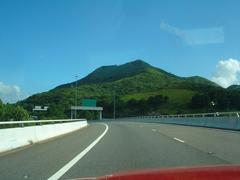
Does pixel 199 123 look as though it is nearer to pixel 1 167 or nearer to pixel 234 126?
pixel 234 126

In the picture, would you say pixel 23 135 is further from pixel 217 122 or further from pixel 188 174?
pixel 217 122

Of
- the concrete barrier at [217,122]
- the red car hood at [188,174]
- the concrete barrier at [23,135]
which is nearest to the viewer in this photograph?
the red car hood at [188,174]

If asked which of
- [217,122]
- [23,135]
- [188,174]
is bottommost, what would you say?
[188,174]

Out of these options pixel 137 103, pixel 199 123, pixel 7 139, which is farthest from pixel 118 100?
pixel 7 139

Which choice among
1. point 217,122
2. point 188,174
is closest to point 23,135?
point 188,174

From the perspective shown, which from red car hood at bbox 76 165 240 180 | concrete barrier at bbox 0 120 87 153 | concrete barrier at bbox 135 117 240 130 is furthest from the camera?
concrete barrier at bbox 135 117 240 130

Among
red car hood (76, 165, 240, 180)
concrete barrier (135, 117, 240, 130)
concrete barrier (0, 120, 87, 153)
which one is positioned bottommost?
red car hood (76, 165, 240, 180)

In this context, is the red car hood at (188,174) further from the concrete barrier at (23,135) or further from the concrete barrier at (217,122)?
the concrete barrier at (217,122)

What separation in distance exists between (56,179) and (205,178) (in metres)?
5.59

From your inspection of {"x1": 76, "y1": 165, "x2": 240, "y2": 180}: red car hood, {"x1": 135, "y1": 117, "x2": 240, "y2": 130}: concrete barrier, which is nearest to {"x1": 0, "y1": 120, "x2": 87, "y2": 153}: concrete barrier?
{"x1": 76, "y1": 165, "x2": 240, "y2": 180}: red car hood

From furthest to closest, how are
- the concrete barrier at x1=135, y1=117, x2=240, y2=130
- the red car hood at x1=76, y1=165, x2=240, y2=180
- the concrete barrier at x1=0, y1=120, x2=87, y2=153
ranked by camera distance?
the concrete barrier at x1=135, y1=117, x2=240, y2=130 < the concrete barrier at x1=0, y1=120, x2=87, y2=153 < the red car hood at x1=76, y1=165, x2=240, y2=180

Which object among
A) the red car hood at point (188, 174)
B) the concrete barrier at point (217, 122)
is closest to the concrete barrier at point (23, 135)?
the red car hood at point (188, 174)

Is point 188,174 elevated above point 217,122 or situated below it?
below

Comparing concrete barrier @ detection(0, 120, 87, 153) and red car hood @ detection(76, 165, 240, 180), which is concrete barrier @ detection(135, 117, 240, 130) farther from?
red car hood @ detection(76, 165, 240, 180)
